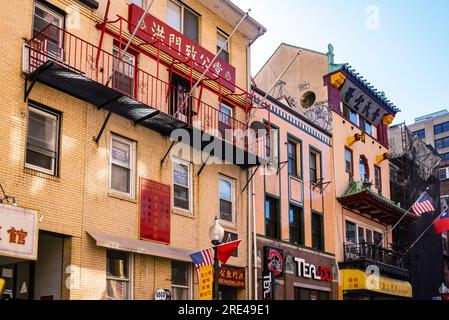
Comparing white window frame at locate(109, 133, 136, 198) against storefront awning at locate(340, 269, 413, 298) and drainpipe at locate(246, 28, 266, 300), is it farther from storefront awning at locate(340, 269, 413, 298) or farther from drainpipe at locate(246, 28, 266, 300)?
storefront awning at locate(340, 269, 413, 298)

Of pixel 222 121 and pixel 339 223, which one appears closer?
pixel 222 121

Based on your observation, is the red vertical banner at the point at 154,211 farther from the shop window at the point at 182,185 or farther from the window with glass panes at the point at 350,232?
the window with glass panes at the point at 350,232

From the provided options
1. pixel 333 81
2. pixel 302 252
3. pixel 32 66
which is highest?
pixel 333 81

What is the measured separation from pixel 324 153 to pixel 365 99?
21.7 ft

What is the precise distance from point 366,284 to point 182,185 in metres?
12.7

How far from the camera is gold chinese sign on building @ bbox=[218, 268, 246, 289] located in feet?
75.7

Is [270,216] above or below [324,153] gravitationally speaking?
below

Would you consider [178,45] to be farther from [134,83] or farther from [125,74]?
[134,83]

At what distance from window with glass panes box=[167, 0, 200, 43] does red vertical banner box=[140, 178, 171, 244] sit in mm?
6076

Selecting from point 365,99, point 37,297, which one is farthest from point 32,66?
point 365,99

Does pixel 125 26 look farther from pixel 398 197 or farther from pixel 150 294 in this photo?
pixel 398 197

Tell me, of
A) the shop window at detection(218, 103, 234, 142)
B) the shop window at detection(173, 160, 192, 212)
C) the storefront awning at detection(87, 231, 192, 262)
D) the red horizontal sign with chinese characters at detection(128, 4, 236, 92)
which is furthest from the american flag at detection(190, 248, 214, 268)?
the red horizontal sign with chinese characters at detection(128, 4, 236, 92)

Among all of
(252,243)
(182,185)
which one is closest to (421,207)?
(252,243)

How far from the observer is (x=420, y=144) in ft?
152
